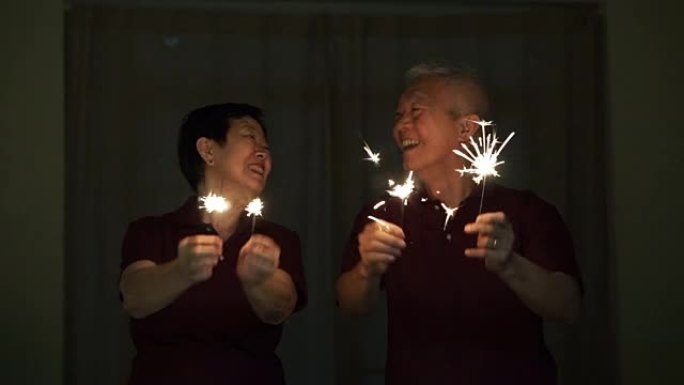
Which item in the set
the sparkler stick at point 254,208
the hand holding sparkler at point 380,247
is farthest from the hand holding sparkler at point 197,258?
the hand holding sparkler at point 380,247

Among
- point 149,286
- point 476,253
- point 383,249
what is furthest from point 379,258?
point 149,286

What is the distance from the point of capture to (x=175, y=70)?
5.62ft

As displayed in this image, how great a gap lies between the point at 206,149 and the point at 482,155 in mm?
462

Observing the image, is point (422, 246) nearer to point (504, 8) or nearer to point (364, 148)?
point (364, 148)

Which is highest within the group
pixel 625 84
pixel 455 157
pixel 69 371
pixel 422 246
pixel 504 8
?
pixel 504 8

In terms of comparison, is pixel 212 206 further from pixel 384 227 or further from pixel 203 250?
pixel 384 227

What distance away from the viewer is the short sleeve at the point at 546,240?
58.2 inches

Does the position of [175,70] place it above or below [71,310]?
above

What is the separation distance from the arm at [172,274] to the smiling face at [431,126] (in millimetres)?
349

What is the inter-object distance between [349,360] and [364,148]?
0.38 meters

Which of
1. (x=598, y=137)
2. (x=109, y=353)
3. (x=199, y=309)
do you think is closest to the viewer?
(x=199, y=309)

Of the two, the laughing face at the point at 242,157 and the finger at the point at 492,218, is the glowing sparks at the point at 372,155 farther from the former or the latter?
the finger at the point at 492,218

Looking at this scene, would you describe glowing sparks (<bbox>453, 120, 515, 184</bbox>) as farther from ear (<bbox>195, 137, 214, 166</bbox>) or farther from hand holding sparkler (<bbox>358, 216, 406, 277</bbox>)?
ear (<bbox>195, 137, 214, 166</bbox>)

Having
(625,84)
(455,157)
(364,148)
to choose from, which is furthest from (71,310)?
(625,84)
